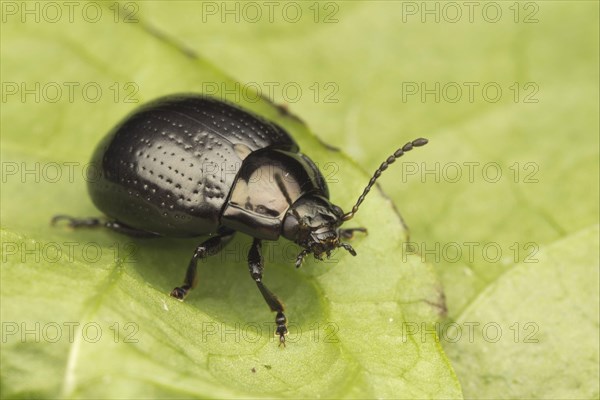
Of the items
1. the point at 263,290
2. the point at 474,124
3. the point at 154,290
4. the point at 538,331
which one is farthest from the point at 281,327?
the point at 474,124

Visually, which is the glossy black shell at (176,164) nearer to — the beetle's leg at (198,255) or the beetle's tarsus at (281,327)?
the beetle's leg at (198,255)

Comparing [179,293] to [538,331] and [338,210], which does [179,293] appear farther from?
[538,331]

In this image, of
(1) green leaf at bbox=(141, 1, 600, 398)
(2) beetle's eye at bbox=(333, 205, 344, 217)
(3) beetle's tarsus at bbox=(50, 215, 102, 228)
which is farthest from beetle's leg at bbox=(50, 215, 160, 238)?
(1) green leaf at bbox=(141, 1, 600, 398)

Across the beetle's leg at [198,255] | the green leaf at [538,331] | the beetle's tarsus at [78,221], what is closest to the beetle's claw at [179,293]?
the beetle's leg at [198,255]

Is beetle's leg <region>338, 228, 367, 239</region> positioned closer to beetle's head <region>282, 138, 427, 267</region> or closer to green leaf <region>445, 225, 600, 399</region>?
beetle's head <region>282, 138, 427, 267</region>

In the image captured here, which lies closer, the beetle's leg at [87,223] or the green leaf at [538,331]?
the green leaf at [538,331]

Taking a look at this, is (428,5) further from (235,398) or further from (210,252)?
(235,398)
